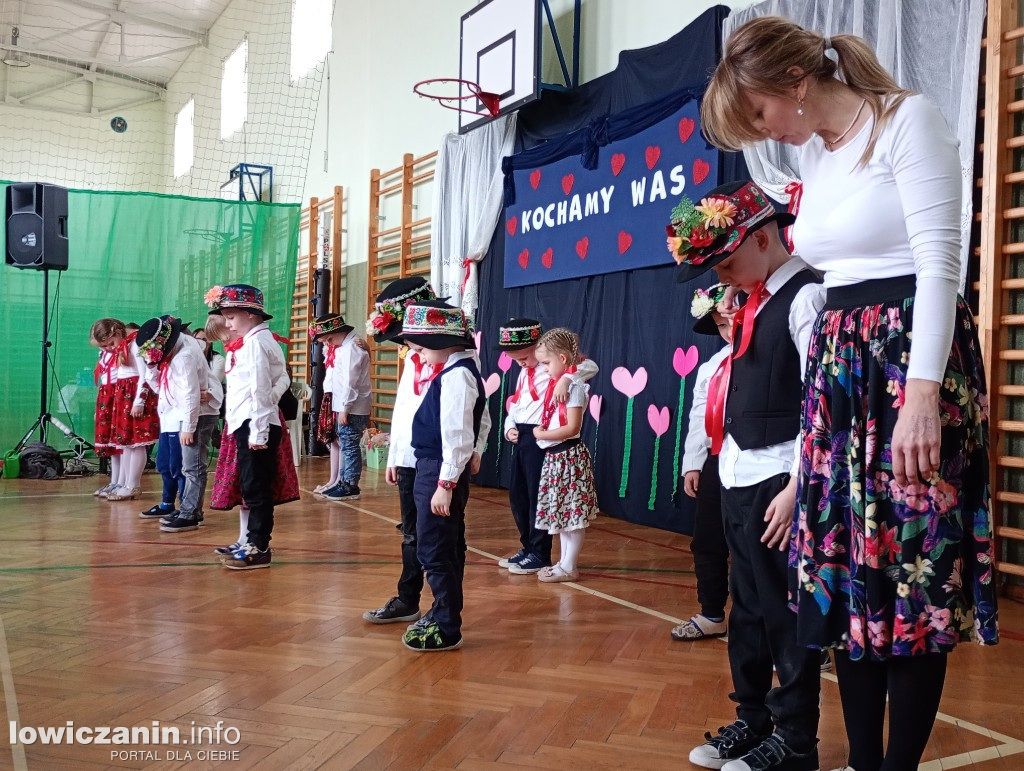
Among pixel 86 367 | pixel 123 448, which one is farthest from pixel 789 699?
pixel 86 367

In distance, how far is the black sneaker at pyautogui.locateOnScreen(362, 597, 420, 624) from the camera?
119 inches

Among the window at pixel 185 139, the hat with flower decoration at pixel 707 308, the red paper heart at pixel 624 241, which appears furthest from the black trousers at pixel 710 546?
the window at pixel 185 139

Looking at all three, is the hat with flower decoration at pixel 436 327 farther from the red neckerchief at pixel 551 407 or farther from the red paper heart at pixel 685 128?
the red paper heart at pixel 685 128

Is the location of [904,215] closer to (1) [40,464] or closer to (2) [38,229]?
(1) [40,464]

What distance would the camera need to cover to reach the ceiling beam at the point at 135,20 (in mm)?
12938

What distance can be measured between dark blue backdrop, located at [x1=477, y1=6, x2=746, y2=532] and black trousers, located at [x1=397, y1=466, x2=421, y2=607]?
224 cm

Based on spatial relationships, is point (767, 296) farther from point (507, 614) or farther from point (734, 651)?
point (507, 614)

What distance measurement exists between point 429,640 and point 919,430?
6.08ft

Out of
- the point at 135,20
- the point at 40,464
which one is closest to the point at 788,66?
the point at 40,464

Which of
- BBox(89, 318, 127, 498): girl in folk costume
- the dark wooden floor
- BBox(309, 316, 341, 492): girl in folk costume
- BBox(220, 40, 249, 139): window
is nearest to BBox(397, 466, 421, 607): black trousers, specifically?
the dark wooden floor

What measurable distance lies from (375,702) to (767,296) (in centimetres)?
141

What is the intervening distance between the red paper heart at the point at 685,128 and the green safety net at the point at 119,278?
455 centimetres

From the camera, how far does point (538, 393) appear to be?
3963 millimetres

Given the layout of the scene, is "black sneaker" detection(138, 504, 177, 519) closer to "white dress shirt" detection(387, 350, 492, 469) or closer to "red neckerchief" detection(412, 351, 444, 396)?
"white dress shirt" detection(387, 350, 492, 469)
